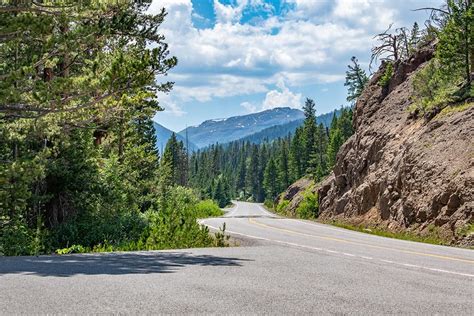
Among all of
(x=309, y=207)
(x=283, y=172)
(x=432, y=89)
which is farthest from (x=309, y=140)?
(x=432, y=89)

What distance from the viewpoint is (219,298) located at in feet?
18.5

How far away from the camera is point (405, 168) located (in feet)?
83.7

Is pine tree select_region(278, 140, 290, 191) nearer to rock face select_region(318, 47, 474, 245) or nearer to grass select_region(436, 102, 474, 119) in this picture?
rock face select_region(318, 47, 474, 245)

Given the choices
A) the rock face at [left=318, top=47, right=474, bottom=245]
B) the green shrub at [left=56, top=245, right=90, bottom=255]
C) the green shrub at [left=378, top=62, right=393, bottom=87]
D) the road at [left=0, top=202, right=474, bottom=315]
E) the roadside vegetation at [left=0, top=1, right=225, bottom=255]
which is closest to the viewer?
the road at [left=0, top=202, right=474, bottom=315]

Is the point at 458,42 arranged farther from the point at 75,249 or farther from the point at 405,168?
the point at 75,249

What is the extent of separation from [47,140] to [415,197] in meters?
16.7

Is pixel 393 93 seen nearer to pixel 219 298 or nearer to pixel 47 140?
pixel 47 140

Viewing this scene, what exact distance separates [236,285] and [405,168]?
20975 mm

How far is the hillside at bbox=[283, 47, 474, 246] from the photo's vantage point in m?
20.3

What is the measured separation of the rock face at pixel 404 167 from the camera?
20.5m

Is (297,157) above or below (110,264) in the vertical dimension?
above

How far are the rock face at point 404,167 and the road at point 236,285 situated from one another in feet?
35.7

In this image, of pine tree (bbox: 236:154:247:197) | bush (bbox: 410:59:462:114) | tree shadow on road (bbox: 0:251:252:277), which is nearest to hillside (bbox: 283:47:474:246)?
bush (bbox: 410:59:462:114)

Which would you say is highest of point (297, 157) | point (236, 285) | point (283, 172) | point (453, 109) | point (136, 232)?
point (297, 157)
